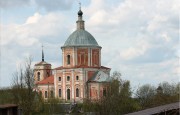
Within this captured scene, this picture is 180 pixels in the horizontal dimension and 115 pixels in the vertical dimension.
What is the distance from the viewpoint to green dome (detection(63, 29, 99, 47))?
59594mm

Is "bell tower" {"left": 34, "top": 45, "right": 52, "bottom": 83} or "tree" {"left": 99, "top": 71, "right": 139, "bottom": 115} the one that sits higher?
"bell tower" {"left": 34, "top": 45, "right": 52, "bottom": 83}

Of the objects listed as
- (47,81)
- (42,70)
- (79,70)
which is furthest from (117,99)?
(42,70)

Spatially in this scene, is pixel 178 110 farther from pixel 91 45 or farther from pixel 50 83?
pixel 50 83

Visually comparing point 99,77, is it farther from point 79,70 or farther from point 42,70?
point 42,70

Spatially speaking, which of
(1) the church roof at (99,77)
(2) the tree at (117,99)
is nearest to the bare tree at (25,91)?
(2) the tree at (117,99)

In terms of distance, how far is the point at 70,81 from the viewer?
59.4m

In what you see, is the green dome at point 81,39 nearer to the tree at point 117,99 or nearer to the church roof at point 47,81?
the church roof at point 47,81

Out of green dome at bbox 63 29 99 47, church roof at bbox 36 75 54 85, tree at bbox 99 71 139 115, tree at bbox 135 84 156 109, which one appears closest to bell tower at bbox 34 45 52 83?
church roof at bbox 36 75 54 85

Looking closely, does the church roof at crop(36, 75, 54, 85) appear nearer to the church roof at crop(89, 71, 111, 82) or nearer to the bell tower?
the bell tower

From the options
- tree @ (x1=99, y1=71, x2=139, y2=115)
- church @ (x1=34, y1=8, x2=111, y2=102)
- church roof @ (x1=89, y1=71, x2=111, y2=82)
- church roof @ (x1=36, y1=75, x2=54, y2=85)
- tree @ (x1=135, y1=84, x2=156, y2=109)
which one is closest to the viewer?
tree @ (x1=99, y1=71, x2=139, y2=115)

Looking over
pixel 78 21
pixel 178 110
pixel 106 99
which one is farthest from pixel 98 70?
pixel 178 110

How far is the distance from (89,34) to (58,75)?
268 inches

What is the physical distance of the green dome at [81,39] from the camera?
5959 cm

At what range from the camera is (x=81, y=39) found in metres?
60.0
